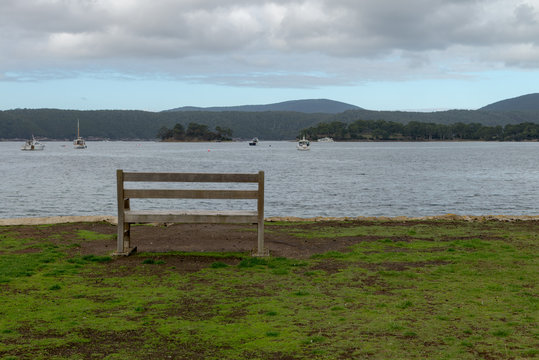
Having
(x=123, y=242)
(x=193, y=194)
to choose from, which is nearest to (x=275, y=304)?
(x=193, y=194)

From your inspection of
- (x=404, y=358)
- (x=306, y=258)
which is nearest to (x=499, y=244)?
(x=306, y=258)

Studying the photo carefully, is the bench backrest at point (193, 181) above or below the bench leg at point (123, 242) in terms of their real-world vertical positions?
above

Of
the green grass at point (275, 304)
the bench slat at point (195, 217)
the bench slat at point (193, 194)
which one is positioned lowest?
the green grass at point (275, 304)

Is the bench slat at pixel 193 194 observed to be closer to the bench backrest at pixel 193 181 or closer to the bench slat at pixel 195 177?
the bench backrest at pixel 193 181

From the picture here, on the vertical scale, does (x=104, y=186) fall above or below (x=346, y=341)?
below

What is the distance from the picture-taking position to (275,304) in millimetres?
7758

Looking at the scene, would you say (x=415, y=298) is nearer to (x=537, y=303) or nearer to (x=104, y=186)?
(x=537, y=303)

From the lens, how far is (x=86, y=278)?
927cm

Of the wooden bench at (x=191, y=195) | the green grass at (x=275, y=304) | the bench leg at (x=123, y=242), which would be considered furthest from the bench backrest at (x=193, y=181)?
the green grass at (x=275, y=304)

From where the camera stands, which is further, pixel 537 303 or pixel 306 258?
pixel 306 258

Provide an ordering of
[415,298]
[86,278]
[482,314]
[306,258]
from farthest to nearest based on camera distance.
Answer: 1. [306,258]
2. [86,278]
3. [415,298]
4. [482,314]

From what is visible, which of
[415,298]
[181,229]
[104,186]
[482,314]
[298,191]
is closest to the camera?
[482,314]

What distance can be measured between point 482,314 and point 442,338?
1.24 metres

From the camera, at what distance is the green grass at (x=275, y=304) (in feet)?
19.8
